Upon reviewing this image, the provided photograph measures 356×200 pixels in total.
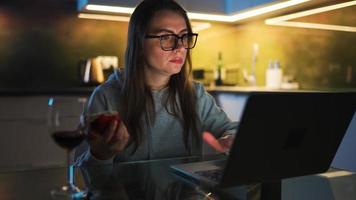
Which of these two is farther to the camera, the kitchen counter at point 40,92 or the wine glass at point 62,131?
the kitchen counter at point 40,92

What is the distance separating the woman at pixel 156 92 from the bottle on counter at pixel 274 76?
1.38 m

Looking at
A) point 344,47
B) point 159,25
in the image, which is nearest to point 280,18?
point 344,47

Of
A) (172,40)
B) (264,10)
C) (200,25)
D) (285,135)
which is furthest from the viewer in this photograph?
(200,25)

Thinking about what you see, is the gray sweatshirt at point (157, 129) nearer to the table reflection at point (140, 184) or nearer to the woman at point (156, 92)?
the woman at point (156, 92)

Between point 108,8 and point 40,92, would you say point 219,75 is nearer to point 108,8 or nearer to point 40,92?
point 108,8

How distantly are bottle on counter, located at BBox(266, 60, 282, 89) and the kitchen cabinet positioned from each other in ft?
4.96

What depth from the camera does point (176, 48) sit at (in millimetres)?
1158

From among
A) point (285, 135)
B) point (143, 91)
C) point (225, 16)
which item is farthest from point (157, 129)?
point (225, 16)

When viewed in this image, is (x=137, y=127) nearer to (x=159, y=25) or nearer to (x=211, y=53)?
(x=159, y=25)

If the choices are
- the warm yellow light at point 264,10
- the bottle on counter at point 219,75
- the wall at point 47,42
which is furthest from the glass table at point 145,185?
the bottle on counter at point 219,75

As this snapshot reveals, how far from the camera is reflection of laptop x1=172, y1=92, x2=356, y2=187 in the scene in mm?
539

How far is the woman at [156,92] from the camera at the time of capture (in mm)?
1158

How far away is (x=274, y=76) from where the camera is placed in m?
2.56

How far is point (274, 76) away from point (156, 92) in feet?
4.95
